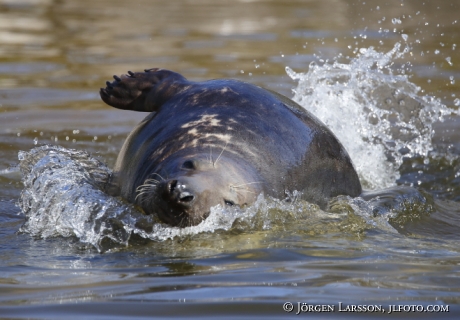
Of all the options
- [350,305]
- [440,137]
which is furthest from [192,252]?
[440,137]

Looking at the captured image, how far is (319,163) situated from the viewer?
17.7ft

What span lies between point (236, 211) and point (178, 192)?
529 mm

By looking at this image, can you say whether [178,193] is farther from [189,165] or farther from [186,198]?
[189,165]

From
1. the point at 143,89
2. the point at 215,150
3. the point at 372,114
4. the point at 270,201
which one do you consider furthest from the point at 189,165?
the point at 372,114

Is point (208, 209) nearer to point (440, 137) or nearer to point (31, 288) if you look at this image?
point (31, 288)

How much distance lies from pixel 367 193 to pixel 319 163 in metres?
0.71

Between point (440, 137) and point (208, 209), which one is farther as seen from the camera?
point (440, 137)

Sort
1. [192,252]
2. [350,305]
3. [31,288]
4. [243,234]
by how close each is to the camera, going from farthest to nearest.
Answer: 1. [243,234]
2. [192,252]
3. [31,288]
4. [350,305]

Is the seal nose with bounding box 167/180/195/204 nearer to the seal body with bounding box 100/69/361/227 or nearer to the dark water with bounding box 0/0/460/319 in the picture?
the seal body with bounding box 100/69/361/227

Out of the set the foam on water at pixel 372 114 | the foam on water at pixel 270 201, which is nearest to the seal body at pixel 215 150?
the foam on water at pixel 270 201

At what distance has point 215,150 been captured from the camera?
4934 millimetres

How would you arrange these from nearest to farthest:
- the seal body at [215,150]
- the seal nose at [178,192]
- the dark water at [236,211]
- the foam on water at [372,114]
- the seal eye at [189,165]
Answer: the dark water at [236,211] → the seal nose at [178,192] → the seal body at [215,150] → the seal eye at [189,165] → the foam on water at [372,114]

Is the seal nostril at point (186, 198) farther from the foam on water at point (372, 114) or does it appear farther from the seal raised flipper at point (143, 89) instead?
the foam on water at point (372, 114)

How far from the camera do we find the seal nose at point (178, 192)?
418 centimetres
